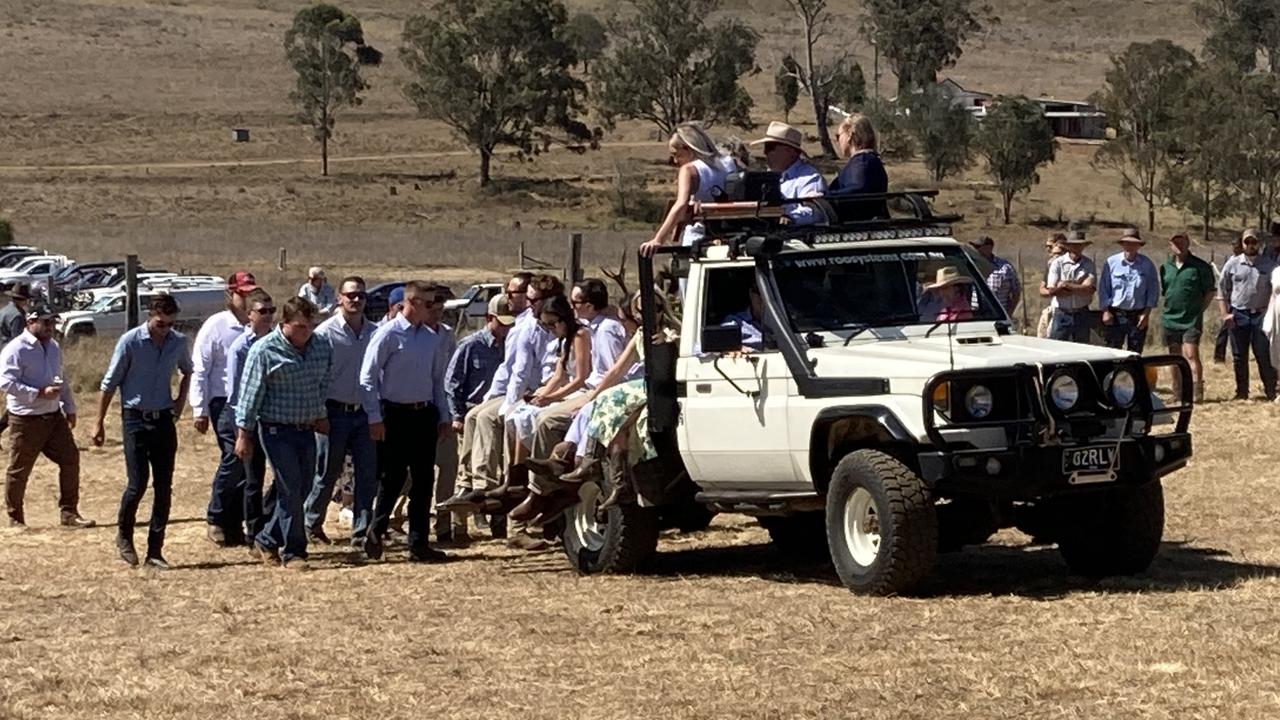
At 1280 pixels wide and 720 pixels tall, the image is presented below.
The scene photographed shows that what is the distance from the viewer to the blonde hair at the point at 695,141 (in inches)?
468

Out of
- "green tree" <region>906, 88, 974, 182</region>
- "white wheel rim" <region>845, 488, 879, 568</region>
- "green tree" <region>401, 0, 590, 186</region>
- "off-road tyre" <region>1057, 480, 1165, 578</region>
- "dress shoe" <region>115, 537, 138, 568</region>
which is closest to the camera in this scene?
"white wheel rim" <region>845, 488, 879, 568</region>

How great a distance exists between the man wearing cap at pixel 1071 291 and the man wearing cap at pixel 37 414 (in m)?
8.96

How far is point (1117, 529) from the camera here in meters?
10.8

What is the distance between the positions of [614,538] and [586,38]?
86.0 m

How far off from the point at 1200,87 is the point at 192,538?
6121cm

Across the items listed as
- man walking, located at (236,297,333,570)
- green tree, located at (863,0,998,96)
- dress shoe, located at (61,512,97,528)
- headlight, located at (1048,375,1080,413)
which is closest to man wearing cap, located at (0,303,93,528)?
dress shoe, located at (61,512,97,528)

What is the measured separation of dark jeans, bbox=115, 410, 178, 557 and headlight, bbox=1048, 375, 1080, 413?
5.98m

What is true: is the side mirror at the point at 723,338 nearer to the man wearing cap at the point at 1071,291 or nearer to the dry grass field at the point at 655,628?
the dry grass field at the point at 655,628

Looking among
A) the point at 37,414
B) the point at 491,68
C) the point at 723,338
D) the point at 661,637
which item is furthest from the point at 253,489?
the point at 491,68

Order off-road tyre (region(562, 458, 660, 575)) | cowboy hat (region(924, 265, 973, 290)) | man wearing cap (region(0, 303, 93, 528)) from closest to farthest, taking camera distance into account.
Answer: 1. cowboy hat (region(924, 265, 973, 290))
2. off-road tyre (region(562, 458, 660, 575))
3. man wearing cap (region(0, 303, 93, 528))

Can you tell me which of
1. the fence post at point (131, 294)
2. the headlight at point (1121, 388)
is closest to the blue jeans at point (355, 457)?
the headlight at point (1121, 388)

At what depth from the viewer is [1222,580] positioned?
10.8 m

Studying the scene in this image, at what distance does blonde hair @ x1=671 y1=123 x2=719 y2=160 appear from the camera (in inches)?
468

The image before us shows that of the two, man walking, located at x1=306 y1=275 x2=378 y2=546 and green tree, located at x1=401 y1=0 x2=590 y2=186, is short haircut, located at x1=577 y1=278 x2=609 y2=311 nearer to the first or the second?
man walking, located at x1=306 y1=275 x2=378 y2=546
